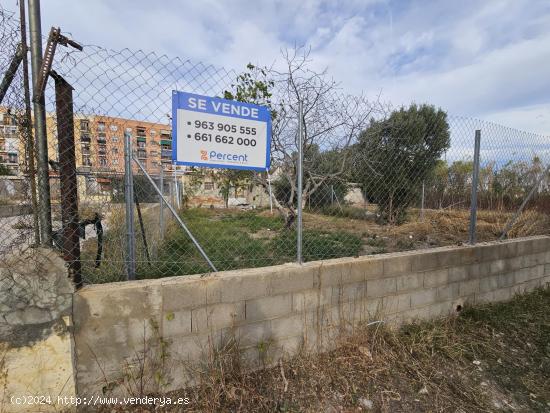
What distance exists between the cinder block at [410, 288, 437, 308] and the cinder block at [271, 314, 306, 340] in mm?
1363

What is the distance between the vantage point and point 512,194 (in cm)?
507

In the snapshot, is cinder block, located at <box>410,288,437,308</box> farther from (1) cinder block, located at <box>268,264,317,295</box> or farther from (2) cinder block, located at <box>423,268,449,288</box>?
(1) cinder block, located at <box>268,264,317,295</box>

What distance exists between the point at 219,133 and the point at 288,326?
1.75 m

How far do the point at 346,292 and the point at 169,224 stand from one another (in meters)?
5.87

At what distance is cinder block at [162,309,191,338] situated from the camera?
6.88ft

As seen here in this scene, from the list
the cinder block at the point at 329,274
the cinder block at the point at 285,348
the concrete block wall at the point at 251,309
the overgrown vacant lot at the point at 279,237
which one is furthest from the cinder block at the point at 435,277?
the cinder block at the point at 285,348

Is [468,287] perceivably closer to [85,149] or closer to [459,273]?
[459,273]

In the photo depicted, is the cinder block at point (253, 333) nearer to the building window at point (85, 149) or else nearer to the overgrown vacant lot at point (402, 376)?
the overgrown vacant lot at point (402, 376)

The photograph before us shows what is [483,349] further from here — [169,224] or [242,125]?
[169,224]

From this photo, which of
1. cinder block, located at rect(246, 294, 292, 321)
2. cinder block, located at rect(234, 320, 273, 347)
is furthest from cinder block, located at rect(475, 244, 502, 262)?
cinder block, located at rect(234, 320, 273, 347)

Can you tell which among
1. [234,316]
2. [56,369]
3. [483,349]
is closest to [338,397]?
[234,316]

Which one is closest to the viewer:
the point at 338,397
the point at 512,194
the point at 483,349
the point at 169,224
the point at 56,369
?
the point at 56,369

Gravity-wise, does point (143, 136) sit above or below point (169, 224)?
above

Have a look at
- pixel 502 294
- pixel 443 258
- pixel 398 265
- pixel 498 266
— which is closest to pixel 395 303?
pixel 398 265
